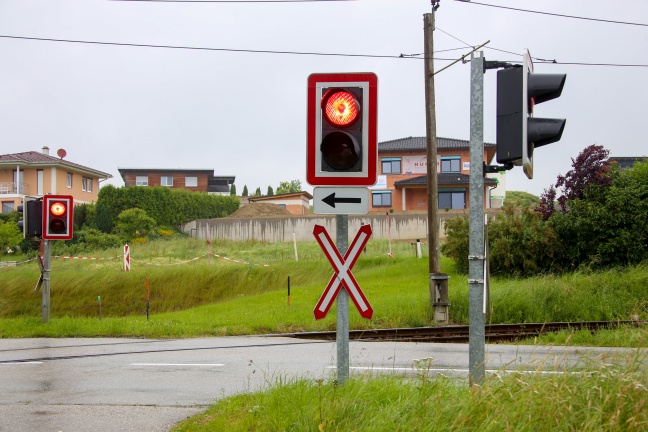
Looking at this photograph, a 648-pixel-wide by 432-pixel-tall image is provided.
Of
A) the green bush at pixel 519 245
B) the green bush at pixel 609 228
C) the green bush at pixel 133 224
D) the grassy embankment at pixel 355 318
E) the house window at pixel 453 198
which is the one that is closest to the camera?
the grassy embankment at pixel 355 318

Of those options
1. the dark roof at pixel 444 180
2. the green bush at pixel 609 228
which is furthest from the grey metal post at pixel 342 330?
the dark roof at pixel 444 180

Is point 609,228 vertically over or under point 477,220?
under

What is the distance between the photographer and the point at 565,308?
18797mm

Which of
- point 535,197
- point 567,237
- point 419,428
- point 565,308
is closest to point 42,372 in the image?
point 419,428

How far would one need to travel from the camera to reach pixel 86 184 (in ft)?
209

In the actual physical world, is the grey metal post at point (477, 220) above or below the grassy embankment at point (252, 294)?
above

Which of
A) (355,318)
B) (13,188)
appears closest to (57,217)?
(355,318)

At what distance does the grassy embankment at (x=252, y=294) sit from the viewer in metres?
17.3

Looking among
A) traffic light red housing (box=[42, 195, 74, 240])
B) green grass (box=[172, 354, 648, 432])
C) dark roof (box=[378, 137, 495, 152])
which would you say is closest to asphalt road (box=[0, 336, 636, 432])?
green grass (box=[172, 354, 648, 432])

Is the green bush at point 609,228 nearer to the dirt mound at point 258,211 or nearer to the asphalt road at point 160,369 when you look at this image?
the asphalt road at point 160,369

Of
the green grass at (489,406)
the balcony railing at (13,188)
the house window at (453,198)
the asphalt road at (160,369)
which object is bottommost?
the asphalt road at (160,369)

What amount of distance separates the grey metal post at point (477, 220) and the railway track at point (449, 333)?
382 inches

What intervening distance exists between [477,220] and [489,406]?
1.44 meters

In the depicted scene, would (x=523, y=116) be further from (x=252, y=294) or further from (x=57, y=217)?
(x=252, y=294)
